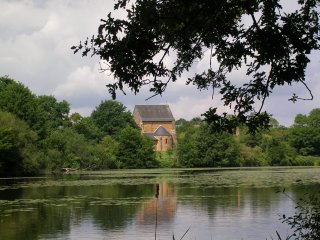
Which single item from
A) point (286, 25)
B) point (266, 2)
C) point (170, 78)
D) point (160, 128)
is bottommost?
point (170, 78)

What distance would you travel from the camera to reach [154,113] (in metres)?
108

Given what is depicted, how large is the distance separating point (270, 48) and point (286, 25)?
11.6 inches

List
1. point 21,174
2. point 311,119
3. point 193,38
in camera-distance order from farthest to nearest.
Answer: point 311,119
point 21,174
point 193,38

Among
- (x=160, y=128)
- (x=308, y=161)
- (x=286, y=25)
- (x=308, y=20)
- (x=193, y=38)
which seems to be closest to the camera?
(x=286, y=25)

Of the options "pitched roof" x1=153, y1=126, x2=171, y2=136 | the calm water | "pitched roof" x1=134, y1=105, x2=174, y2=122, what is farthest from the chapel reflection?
"pitched roof" x1=134, y1=105, x2=174, y2=122

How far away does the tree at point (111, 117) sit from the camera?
86312 mm

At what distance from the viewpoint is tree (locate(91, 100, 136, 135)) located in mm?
86312

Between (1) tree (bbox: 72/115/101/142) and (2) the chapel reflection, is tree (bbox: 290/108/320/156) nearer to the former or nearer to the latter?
(1) tree (bbox: 72/115/101/142)

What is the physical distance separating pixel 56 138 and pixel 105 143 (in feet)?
66.3

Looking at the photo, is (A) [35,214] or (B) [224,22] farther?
(A) [35,214]

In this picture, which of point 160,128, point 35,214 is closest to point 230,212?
point 35,214

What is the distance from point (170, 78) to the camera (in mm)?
6629

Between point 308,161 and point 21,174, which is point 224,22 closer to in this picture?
point 21,174

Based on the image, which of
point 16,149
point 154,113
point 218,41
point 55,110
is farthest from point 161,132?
point 218,41
